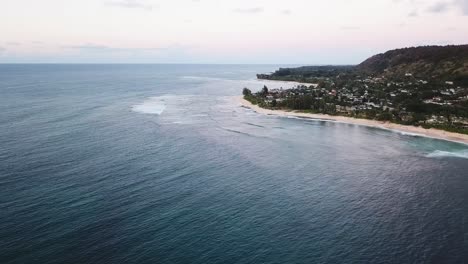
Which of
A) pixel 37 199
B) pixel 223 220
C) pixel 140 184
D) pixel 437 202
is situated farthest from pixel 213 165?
pixel 437 202

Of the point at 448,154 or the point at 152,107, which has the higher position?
the point at 448,154

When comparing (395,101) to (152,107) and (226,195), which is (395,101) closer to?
(152,107)

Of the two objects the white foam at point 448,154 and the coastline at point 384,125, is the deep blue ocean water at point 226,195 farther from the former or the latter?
the coastline at point 384,125

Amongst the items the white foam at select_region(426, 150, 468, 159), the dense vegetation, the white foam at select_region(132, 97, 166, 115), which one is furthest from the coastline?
the white foam at select_region(132, 97, 166, 115)

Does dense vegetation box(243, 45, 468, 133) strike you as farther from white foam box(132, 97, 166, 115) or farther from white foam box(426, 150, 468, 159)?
white foam box(132, 97, 166, 115)

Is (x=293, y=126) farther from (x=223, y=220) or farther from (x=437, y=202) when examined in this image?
(x=223, y=220)

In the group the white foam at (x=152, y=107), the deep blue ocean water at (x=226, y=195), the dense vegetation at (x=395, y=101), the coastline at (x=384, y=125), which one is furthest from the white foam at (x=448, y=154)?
the white foam at (x=152, y=107)

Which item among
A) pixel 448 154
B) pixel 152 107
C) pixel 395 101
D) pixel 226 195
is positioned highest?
pixel 395 101

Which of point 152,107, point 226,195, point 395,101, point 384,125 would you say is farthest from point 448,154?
point 152,107
